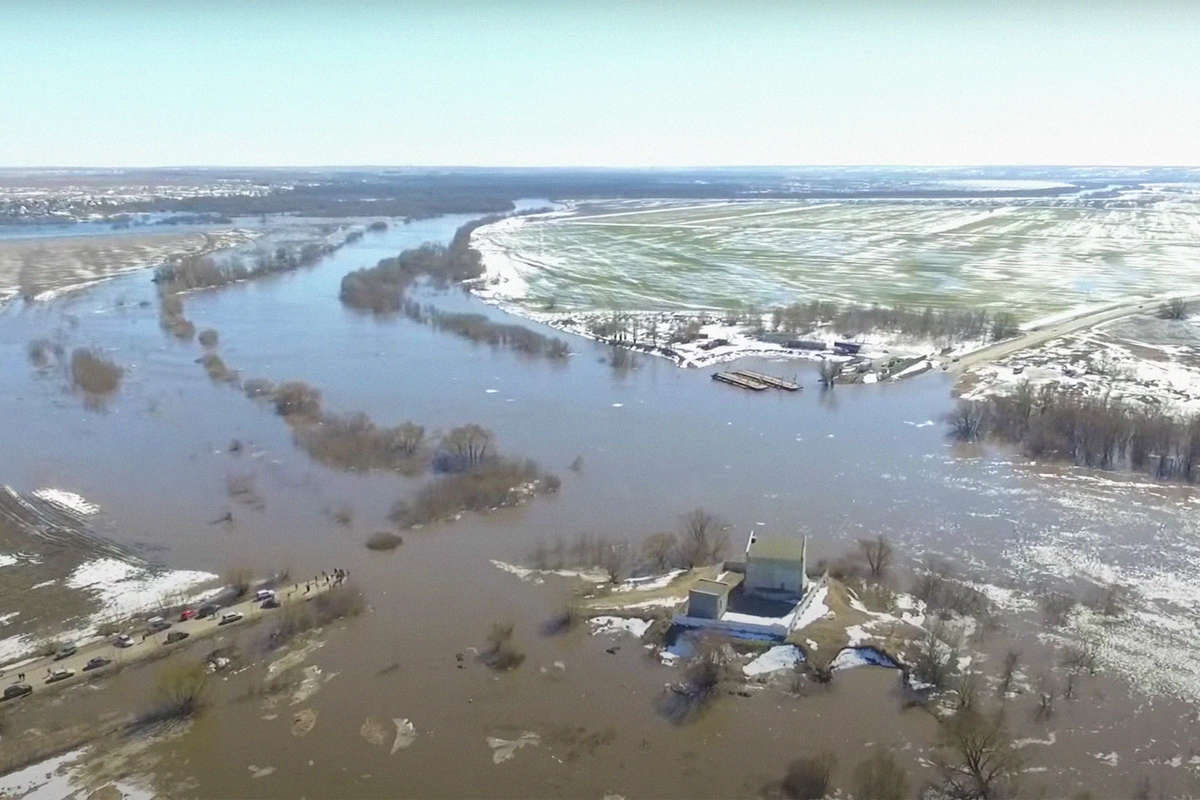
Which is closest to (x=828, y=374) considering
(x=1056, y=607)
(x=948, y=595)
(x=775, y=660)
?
(x=948, y=595)

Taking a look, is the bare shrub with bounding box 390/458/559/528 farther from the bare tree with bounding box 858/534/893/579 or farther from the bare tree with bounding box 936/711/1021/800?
the bare tree with bounding box 936/711/1021/800

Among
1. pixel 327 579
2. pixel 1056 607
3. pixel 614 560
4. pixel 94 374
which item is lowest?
pixel 1056 607

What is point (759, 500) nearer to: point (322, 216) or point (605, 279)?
point (605, 279)

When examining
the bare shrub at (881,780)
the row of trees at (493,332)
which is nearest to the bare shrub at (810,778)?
the bare shrub at (881,780)

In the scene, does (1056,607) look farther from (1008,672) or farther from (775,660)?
(775,660)

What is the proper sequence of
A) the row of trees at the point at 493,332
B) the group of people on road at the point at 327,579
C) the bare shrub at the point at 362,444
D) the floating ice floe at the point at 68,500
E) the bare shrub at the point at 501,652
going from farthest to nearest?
1. the row of trees at the point at 493,332
2. the bare shrub at the point at 362,444
3. the floating ice floe at the point at 68,500
4. the group of people on road at the point at 327,579
5. the bare shrub at the point at 501,652

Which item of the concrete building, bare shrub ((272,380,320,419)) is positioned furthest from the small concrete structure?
bare shrub ((272,380,320,419))

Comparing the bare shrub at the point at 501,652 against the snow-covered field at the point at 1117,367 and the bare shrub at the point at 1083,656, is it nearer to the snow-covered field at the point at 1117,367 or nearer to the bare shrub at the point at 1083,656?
the bare shrub at the point at 1083,656
